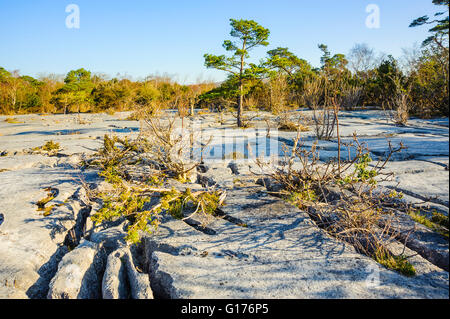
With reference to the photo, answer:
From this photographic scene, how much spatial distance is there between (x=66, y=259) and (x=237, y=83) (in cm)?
808

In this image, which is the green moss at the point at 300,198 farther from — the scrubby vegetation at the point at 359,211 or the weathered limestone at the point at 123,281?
the weathered limestone at the point at 123,281

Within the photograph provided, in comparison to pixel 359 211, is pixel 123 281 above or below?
below

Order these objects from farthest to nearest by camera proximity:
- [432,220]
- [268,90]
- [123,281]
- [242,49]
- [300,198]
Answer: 1. [268,90]
2. [242,49]
3. [300,198]
4. [432,220]
5. [123,281]

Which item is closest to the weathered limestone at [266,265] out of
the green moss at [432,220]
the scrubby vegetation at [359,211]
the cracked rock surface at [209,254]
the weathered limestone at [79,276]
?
the cracked rock surface at [209,254]

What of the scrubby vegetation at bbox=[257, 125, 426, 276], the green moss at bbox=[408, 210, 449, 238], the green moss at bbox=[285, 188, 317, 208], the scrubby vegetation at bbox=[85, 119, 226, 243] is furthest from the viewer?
the green moss at bbox=[285, 188, 317, 208]

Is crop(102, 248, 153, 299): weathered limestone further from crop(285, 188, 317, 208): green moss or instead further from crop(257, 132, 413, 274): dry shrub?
crop(285, 188, 317, 208): green moss

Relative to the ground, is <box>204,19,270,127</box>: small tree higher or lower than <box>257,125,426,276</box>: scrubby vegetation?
higher

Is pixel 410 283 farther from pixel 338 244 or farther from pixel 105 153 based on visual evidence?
pixel 105 153

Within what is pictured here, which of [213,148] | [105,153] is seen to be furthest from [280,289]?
[213,148]

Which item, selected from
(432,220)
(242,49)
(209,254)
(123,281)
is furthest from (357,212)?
(242,49)

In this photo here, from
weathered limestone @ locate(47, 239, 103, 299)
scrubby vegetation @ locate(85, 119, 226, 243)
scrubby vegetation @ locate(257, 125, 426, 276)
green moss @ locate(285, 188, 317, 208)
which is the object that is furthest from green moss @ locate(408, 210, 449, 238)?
weathered limestone @ locate(47, 239, 103, 299)

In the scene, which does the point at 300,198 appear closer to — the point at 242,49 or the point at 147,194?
the point at 147,194

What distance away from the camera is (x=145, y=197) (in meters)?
2.72

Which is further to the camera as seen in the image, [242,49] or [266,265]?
[242,49]
